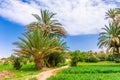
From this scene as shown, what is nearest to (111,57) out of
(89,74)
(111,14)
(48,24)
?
(111,14)

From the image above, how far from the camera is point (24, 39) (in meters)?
32.9

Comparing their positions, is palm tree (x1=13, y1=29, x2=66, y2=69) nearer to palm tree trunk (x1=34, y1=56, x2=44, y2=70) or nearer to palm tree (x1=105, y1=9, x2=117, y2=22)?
palm tree trunk (x1=34, y1=56, x2=44, y2=70)

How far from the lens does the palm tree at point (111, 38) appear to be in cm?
4661

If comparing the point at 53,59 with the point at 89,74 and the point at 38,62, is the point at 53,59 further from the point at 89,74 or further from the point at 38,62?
the point at 89,74

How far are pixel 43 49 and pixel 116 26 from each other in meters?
19.9

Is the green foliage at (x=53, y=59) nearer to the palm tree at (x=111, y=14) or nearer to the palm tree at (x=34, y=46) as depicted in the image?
the palm tree at (x=34, y=46)

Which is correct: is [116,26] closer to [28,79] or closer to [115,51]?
[115,51]

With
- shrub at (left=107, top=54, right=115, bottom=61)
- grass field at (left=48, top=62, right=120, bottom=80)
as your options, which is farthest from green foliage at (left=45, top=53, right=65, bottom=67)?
shrub at (left=107, top=54, right=115, bottom=61)

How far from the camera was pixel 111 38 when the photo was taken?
46938 millimetres

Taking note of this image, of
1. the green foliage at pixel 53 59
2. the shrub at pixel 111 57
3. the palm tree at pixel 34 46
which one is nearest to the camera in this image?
the palm tree at pixel 34 46

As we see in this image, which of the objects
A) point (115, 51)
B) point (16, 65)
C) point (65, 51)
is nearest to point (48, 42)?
point (16, 65)


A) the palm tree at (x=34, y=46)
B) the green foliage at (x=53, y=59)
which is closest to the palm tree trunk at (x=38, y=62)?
the palm tree at (x=34, y=46)

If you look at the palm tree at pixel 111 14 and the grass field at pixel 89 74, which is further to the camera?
the palm tree at pixel 111 14

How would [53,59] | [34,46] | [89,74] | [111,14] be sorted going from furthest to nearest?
[111,14]
[53,59]
[34,46]
[89,74]
